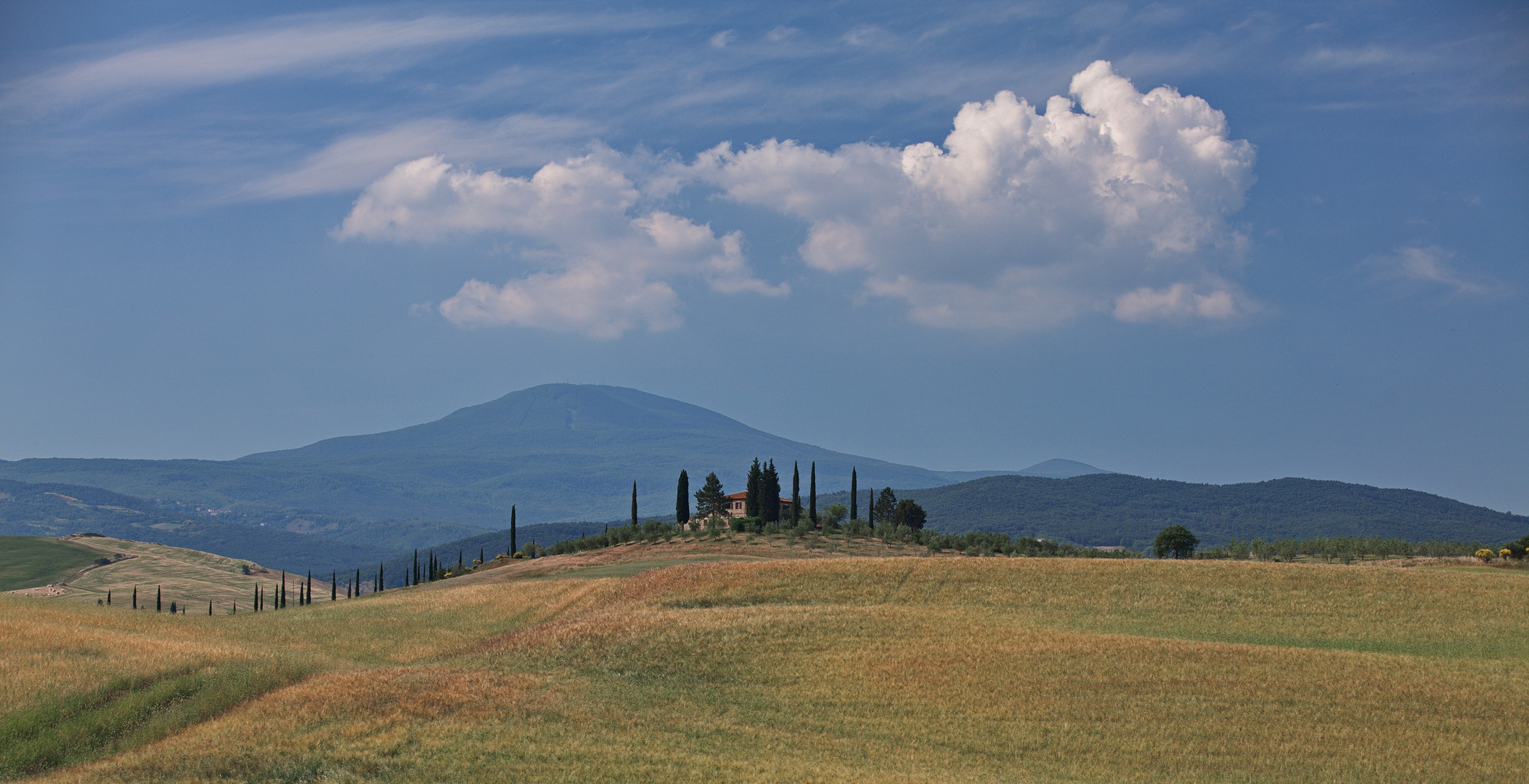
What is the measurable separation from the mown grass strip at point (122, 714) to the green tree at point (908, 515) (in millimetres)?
87081

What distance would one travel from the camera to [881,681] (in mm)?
29578

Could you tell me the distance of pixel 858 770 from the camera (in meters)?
22.2

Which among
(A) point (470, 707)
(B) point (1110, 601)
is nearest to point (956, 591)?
(B) point (1110, 601)

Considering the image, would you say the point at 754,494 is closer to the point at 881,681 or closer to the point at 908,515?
the point at 908,515

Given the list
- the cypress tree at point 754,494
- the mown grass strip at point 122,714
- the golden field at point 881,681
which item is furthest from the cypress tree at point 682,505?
the mown grass strip at point 122,714

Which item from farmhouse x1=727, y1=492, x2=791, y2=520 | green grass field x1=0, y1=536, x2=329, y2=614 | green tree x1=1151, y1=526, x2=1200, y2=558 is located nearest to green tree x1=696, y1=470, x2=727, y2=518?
farmhouse x1=727, y1=492, x2=791, y2=520

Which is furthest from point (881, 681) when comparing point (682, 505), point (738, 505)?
point (738, 505)

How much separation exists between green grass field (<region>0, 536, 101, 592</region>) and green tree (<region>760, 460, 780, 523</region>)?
11194 centimetres

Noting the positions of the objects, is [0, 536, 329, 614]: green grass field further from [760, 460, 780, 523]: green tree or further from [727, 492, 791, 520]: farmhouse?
[760, 460, 780, 523]: green tree

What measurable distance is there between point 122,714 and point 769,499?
8294 cm

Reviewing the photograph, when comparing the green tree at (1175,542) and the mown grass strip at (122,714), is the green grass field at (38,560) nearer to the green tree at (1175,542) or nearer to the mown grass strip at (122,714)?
the mown grass strip at (122,714)

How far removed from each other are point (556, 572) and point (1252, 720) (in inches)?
2187

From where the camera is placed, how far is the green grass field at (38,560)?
141 m

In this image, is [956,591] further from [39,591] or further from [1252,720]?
[39,591]
